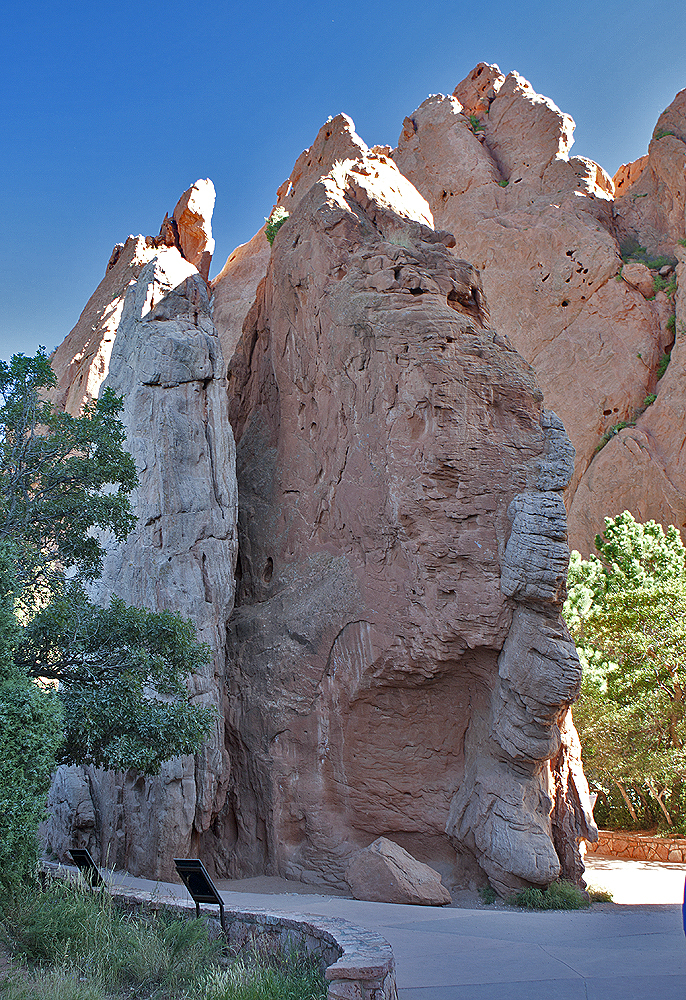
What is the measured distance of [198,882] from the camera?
7.78m

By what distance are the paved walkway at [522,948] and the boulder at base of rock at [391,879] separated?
1.98ft

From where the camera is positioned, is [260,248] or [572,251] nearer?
[572,251]

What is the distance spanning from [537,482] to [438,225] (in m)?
29.2

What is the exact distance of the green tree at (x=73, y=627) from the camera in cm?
877

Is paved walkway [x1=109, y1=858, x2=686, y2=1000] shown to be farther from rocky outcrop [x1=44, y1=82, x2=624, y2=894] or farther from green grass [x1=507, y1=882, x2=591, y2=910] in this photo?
rocky outcrop [x1=44, y1=82, x2=624, y2=894]

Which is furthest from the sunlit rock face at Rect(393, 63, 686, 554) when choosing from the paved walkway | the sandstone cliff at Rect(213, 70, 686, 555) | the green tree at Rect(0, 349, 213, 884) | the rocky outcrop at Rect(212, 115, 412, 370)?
the green tree at Rect(0, 349, 213, 884)

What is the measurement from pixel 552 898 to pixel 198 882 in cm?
782

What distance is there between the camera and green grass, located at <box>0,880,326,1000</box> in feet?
20.0

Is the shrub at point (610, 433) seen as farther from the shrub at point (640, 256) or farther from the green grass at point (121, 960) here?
the green grass at point (121, 960)

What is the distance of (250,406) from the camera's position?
2075 cm

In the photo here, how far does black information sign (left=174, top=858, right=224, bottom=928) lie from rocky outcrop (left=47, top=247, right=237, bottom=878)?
4.92m

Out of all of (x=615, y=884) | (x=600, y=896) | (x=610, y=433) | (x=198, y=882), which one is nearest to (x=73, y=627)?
(x=198, y=882)

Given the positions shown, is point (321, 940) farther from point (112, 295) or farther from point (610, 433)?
point (610, 433)

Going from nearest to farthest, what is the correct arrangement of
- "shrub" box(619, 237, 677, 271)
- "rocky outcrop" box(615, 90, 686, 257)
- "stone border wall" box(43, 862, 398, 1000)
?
"stone border wall" box(43, 862, 398, 1000)
"shrub" box(619, 237, 677, 271)
"rocky outcrop" box(615, 90, 686, 257)
